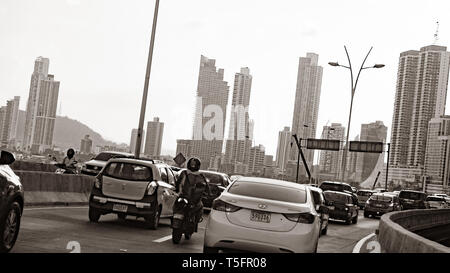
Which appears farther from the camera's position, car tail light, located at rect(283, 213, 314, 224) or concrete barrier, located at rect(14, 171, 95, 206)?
concrete barrier, located at rect(14, 171, 95, 206)

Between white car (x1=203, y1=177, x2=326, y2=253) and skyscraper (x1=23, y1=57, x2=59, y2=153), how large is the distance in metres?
76.7

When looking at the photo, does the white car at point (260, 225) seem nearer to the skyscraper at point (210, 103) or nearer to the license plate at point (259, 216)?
the license plate at point (259, 216)

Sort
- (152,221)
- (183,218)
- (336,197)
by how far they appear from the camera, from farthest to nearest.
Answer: (336,197)
(152,221)
(183,218)

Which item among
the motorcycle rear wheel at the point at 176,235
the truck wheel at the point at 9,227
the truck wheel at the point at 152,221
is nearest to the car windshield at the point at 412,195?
the truck wheel at the point at 152,221

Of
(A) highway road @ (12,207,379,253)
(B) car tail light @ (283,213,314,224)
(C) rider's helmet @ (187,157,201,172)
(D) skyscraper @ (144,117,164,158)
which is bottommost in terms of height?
(A) highway road @ (12,207,379,253)

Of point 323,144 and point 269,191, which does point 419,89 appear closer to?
point 323,144

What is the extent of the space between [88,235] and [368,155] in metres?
157

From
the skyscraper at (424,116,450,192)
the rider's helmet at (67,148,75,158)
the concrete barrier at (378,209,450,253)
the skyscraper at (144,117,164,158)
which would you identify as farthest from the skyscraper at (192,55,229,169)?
the concrete barrier at (378,209,450,253)

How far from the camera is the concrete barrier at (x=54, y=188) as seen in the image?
1613 centimetres

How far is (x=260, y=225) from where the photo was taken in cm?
888

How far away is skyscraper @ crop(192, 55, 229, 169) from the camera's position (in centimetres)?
10762

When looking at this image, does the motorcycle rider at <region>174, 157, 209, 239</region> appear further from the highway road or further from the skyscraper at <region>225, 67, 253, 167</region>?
the skyscraper at <region>225, 67, 253, 167</region>

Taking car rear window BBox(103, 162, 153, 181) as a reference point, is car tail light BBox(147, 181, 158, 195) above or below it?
below

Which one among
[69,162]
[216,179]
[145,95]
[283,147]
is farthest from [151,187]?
[283,147]
